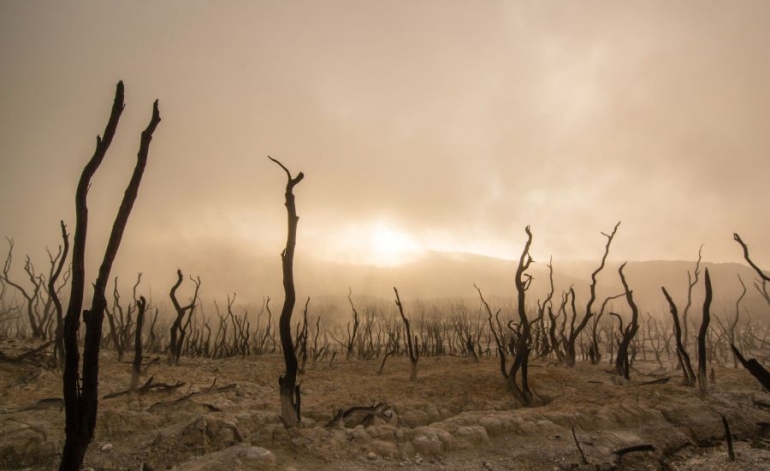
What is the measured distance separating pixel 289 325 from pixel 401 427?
3302mm

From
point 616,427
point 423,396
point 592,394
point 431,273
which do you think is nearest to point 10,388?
point 423,396

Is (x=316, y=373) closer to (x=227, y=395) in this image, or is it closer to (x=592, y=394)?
(x=227, y=395)

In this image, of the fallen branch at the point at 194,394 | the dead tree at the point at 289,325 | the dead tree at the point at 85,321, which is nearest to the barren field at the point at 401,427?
the fallen branch at the point at 194,394

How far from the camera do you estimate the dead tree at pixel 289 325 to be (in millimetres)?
6109

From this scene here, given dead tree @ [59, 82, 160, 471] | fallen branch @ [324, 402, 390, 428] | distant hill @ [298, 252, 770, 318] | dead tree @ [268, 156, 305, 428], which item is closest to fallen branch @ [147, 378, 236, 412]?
dead tree @ [268, 156, 305, 428]

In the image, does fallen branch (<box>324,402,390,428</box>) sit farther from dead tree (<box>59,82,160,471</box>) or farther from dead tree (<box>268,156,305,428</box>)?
dead tree (<box>59,82,160,471</box>)

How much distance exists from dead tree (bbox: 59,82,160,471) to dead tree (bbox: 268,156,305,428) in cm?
264

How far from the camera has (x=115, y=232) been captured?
12.5 feet

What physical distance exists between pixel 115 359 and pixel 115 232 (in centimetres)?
1183

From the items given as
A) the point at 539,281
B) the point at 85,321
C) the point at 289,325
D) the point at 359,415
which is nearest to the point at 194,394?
the point at 359,415

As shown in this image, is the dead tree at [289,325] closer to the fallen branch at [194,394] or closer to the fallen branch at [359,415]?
the fallen branch at [359,415]

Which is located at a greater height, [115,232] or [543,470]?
[115,232]

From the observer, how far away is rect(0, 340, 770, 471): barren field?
5527mm

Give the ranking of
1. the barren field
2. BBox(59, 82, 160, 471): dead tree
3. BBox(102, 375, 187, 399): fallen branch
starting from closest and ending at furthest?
BBox(59, 82, 160, 471): dead tree
the barren field
BBox(102, 375, 187, 399): fallen branch
